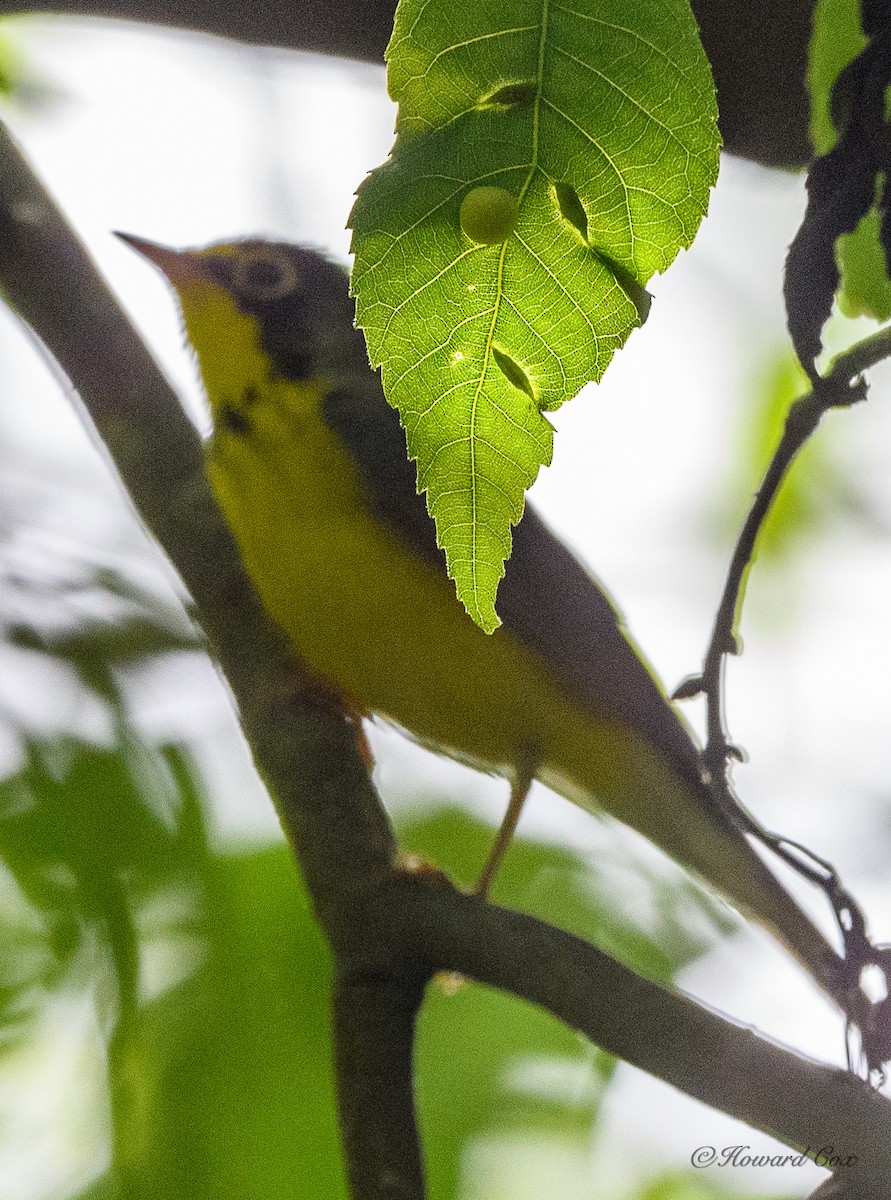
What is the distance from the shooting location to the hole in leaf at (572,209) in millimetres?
1059

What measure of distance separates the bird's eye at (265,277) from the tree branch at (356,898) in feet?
3.32

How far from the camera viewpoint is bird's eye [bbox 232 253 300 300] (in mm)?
4137

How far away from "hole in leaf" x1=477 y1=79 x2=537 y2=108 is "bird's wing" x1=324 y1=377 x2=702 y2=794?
2503mm

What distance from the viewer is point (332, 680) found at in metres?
3.46

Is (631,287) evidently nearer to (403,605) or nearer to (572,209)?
(572,209)

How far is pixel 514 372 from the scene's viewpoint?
111 centimetres

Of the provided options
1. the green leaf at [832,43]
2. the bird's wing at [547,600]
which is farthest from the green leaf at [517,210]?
the bird's wing at [547,600]

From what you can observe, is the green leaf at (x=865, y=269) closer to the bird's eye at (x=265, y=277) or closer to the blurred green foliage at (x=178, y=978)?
the blurred green foliage at (x=178, y=978)

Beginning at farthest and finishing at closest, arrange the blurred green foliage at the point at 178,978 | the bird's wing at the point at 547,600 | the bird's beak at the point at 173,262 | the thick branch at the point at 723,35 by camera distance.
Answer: the bird's beak at the point at 173,262 → the bird's wing at the point at 547,600 → the thick branch at the point at 723,35 → the blurred green foliage at the point at 178,978

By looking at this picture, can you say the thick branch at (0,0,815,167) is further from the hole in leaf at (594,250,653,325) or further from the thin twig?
the hole in leaf at (594,250,653,325)

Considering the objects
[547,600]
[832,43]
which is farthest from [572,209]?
[547,600]

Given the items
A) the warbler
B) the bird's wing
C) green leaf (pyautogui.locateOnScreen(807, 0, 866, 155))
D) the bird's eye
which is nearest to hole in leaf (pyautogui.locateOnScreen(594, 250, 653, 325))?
green leaf (pyautogui.locateOnScreen(807, 0, 866, 155))

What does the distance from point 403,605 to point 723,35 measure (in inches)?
62.4

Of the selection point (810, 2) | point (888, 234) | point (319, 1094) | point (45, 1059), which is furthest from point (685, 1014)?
point (810, 2)
